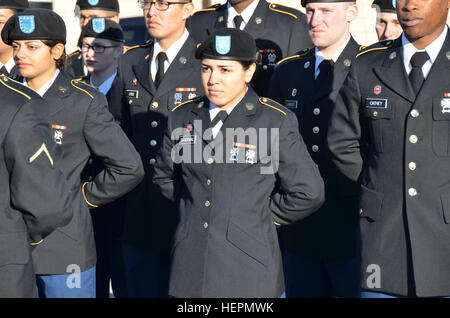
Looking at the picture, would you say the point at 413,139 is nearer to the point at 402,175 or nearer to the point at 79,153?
the point at 402,175

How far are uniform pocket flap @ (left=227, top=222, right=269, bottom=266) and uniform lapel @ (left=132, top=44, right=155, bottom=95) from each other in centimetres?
146

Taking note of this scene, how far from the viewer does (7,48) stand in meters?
5.79

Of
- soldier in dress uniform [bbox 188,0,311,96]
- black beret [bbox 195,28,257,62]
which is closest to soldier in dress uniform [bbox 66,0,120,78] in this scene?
soldier in dress uniform [bbox 188,0,311,96]

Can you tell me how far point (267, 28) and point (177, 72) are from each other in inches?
29.0

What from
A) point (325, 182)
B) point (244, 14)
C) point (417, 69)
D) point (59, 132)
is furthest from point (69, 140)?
point (417, 69)

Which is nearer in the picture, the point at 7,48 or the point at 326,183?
the point at 326,183

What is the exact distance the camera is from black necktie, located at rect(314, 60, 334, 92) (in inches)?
204

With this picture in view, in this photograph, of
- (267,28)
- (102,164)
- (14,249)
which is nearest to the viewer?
(14,249)

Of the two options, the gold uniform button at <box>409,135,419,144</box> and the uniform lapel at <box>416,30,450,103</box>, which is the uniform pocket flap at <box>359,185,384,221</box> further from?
the uniform lapel at <box>416,30,450,103</box>

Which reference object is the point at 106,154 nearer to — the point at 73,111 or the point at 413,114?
the point at 73,111

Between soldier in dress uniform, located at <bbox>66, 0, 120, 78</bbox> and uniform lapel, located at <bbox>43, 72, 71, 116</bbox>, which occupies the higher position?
soldier in dress uniform, located at <bbox>66, 0, 120, 78</bbox>

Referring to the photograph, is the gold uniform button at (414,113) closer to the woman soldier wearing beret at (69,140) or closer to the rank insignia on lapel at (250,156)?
the rank insignia on lapel at (250,156)

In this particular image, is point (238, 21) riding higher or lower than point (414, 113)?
higher

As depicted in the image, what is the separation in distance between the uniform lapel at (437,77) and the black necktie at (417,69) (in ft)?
0.16
